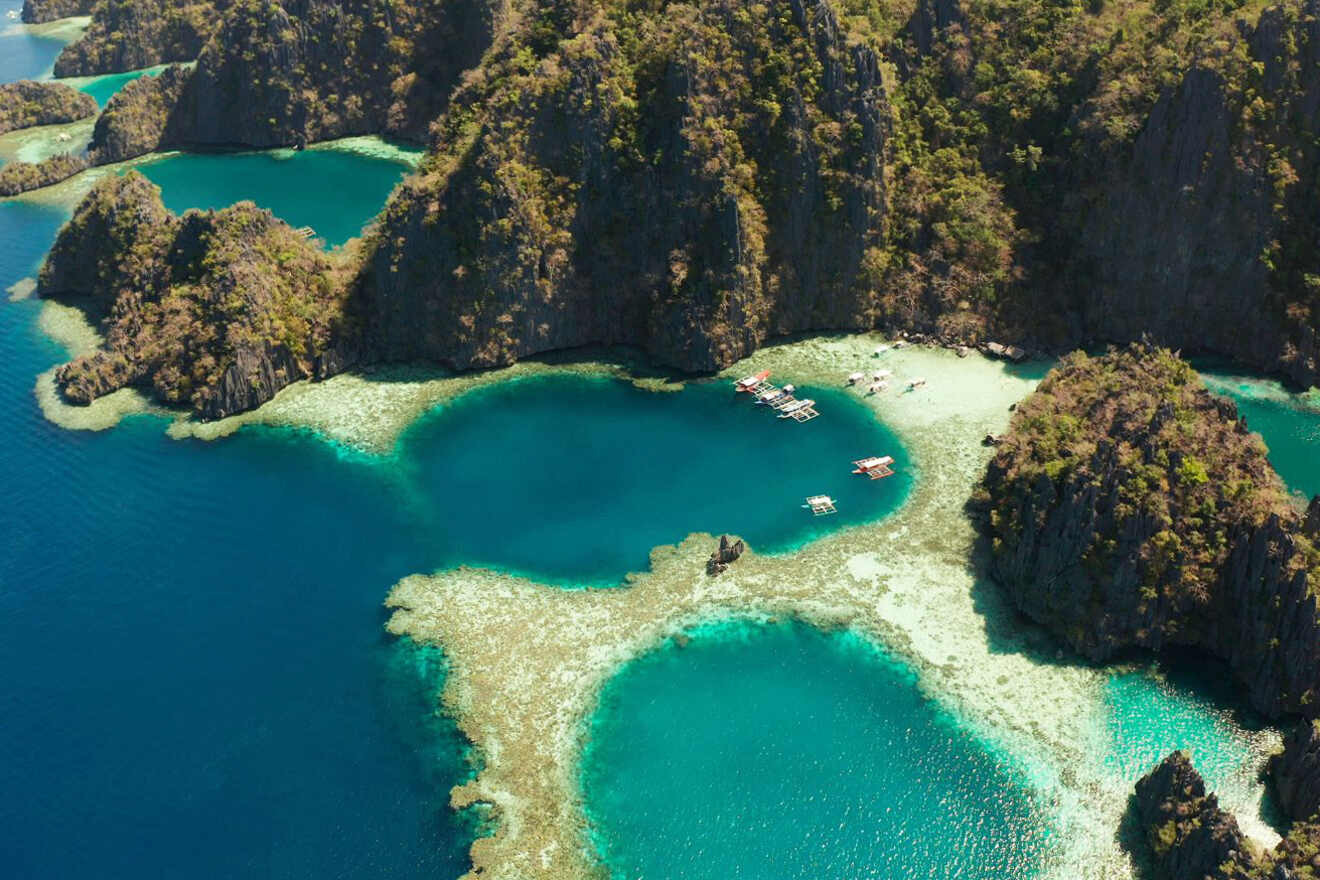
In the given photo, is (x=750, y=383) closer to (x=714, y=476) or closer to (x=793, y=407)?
(x=793, y=407)

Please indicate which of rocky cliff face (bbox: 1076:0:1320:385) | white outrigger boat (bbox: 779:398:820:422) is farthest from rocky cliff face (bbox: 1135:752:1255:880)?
rocky cliff face (bbox: 1076:0:1320:385)

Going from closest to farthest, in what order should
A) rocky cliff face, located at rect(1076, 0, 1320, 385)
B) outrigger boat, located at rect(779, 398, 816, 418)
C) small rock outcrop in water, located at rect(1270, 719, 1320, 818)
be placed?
small rock outcrop in water, located at rect(1270, 719, 1320, 818)
outrigger boat, located at rect(779, 398, 816, 418)
rocky cliff face, located at rect(1076, 0, 1320, 385)

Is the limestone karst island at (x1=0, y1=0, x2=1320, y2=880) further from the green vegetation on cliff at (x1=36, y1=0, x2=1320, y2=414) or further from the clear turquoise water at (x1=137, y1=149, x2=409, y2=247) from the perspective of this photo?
the clear turquoise water at (x1=137, y1=149, x2=409, y2=247)

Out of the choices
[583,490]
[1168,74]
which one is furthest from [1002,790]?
[1168,74]

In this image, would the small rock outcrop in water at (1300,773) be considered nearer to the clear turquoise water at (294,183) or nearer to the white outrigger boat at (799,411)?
the white outrigger boat at (799,411)

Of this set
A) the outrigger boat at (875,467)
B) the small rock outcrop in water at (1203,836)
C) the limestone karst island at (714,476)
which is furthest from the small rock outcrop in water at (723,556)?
the small rock outcrop in water at (1203,836)

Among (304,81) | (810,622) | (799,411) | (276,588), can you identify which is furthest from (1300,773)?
(304,81)

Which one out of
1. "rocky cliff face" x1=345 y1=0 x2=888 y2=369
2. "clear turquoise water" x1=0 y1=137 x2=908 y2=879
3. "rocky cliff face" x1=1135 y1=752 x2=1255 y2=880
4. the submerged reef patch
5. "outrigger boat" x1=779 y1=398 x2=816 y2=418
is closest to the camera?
"rocky cliff face" x1=1135 y1=752 x2=1255 y2=880
